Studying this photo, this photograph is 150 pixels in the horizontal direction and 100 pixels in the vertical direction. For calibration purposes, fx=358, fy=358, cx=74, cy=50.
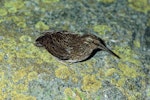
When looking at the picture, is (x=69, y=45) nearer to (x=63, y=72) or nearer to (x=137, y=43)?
(x=63, y=72)

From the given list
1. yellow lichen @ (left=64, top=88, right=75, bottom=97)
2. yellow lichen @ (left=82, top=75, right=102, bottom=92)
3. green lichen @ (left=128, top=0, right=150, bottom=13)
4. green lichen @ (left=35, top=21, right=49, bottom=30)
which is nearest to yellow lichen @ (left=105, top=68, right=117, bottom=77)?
yellow lichen @ (left=82, top=75, right=102, bottom=92)

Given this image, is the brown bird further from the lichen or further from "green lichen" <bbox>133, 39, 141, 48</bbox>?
"green lichen" <bbox>133, 39, 141, 48</bbox>

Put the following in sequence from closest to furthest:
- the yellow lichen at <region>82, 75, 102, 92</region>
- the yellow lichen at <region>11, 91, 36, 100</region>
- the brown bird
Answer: the yellow lichen at <region>11, 91, 36, 100</region>
the yellow lichen at <region>82, 75, 102, 92</region>
the brown bird

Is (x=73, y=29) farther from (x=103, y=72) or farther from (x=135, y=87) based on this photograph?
(x=135, y=87)

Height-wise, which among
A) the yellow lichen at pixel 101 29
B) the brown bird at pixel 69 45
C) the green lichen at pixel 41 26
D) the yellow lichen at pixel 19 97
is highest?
the brown bird at pixel 69 45

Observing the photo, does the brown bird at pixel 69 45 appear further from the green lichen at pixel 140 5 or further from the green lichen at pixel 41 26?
the green lichen at pixel 140 5

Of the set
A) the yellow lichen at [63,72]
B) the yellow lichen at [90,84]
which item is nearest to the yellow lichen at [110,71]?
the yellow lichen at [90,84]
